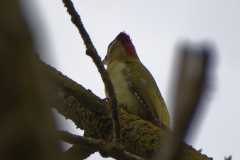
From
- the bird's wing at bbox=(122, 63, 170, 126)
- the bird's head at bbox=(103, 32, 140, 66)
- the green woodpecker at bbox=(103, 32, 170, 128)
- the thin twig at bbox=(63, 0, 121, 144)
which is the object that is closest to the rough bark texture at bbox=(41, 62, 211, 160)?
the thin twig at bbox=(63, 0, 121, 144)

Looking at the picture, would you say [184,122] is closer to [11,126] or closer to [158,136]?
[11,126]

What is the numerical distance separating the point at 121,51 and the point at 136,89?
4.61ft

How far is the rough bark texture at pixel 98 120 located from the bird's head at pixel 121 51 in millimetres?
2755

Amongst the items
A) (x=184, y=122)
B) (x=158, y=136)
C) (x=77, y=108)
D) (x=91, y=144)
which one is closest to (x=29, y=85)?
(x=184, y=122)

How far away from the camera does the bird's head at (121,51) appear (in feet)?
20.0

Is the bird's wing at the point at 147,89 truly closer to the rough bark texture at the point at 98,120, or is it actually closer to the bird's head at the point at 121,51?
the bird's head at the point at 121,51

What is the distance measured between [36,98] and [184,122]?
26 centimetres

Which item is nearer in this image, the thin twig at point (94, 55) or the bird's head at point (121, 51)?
the thin twig at point (94, 55)

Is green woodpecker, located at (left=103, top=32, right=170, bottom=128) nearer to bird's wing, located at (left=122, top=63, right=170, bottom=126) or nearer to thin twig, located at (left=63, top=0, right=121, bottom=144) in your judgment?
bird's wing, located at (left=122, top=63, right=170, bottom=126)

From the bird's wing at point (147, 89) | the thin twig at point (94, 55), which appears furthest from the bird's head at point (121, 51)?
the thin twig at point (94, 55)

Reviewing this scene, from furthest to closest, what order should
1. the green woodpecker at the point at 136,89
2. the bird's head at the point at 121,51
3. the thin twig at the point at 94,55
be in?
1. the bird's head at the point at 121,51
2. the green woodpecker at the point at 136,89
3. the thin twig at the point at 94,55

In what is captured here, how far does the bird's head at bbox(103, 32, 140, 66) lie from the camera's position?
6109mm

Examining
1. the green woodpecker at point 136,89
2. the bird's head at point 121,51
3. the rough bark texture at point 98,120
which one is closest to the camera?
the rough bark texture at point 98,120

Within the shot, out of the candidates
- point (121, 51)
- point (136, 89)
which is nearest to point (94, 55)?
point (136, 89)
